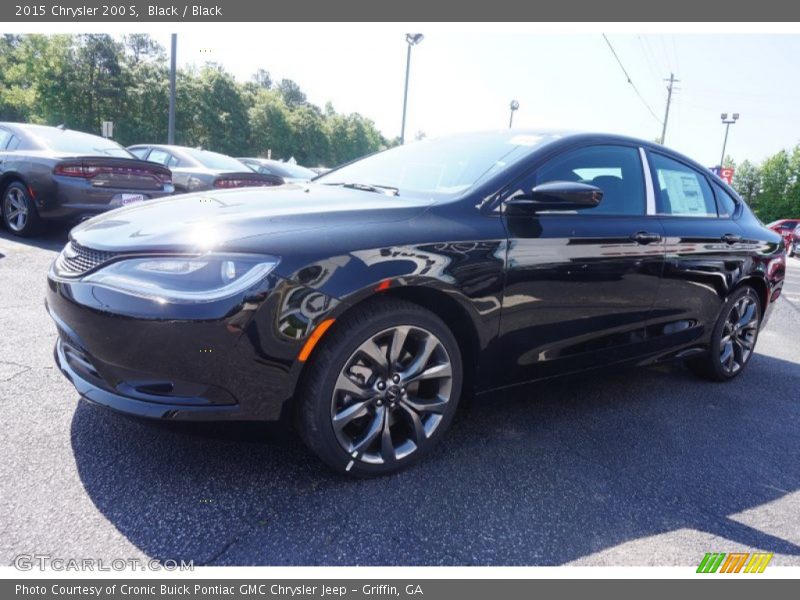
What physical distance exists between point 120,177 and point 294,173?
629 cm

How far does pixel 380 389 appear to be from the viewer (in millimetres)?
2209

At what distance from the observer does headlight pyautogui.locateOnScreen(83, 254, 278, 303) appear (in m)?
1.85

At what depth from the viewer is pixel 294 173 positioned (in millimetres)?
12398

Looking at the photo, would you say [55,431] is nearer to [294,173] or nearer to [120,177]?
[120,177]

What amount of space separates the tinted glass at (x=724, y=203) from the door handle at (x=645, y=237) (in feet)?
3.27

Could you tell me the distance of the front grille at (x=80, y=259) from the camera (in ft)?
6.79

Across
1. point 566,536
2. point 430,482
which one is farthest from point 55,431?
point 566,536

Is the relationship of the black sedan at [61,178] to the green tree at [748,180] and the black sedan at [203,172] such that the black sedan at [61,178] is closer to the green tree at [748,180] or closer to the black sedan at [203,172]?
the black sedan at [203,172]

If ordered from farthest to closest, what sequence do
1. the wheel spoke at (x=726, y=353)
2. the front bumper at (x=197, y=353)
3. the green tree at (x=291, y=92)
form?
the green tree at (x=291, y=92), the wheel spoke at (x=726, y=353), the front bumper at (x=197, y=353)

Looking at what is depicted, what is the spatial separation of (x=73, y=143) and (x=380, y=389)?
20.7 ft

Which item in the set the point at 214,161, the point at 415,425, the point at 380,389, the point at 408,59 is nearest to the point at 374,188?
the point at 380,389

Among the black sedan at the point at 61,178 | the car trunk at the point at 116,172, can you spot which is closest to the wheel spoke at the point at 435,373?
the black sedan at the point at 61,178

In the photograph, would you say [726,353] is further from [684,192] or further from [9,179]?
[9,179]

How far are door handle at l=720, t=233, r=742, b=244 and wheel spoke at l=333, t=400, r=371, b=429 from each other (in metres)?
2.79
